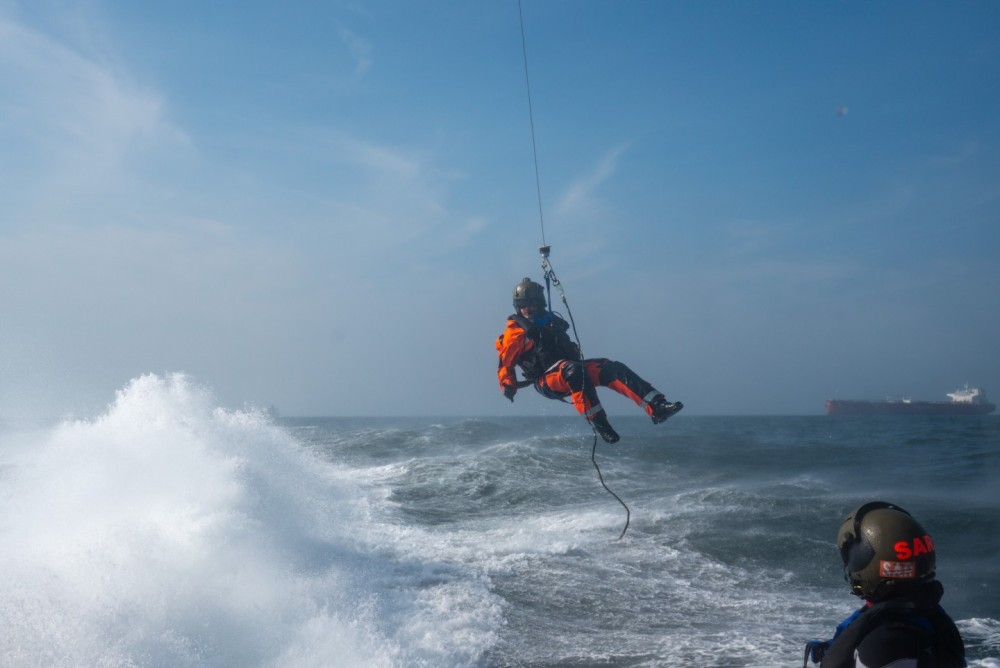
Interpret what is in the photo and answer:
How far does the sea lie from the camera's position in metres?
7.64

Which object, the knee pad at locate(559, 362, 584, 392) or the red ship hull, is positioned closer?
the knee pad at locate(559, 362, 584, 392)

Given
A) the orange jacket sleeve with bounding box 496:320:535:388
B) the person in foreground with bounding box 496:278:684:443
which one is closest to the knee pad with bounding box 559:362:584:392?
the person in foreground with bounding box 496:278:684:443

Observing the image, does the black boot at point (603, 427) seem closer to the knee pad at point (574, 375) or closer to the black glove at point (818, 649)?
the knee pad at point (574, 375)

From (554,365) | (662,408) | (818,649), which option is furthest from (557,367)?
(818,649)

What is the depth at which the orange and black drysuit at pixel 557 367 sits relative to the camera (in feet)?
22.7

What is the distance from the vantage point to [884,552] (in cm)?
261

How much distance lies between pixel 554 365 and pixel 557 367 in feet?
0.32

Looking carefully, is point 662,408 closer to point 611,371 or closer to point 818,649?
point 611,371

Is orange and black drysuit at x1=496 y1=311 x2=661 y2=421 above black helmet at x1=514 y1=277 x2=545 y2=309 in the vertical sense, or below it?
below

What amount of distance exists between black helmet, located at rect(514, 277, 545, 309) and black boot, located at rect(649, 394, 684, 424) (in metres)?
1.42

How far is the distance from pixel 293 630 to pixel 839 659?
6830mm

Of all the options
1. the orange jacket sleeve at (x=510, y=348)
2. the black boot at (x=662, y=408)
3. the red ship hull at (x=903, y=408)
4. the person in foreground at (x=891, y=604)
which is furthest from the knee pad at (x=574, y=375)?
the red ship hull at (x=903, y=408)

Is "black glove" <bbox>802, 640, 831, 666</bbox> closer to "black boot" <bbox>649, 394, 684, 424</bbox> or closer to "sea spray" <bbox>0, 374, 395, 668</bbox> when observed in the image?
"black boot" <bbox>649, 394, 684, 424</bbox>

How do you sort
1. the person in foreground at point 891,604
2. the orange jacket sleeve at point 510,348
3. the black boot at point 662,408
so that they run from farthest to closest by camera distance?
the orange jacket sleeve at point 510,348 < the black boot at point 662,408 < the person in foreground at point 891,604
